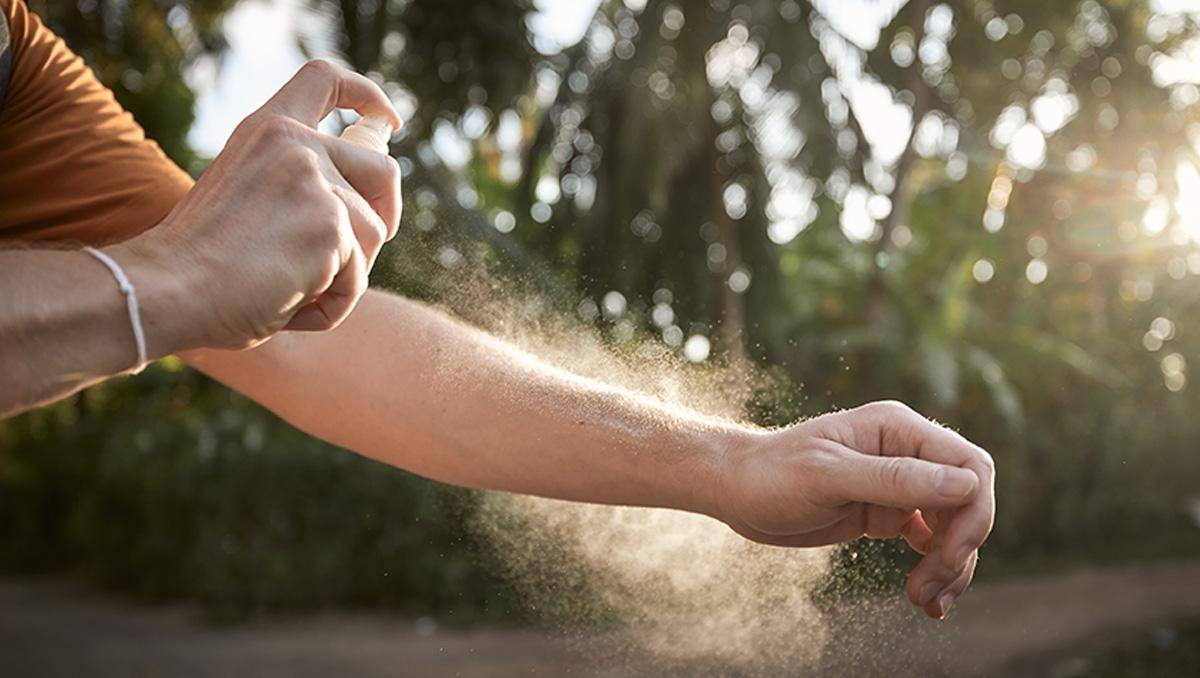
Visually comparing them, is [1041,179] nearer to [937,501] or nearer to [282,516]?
[282,516]

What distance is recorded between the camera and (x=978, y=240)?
1200 cm

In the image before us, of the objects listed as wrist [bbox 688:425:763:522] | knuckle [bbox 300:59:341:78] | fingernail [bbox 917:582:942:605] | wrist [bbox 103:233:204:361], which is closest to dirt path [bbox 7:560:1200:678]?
wrist [bbox 688:425:763:522]

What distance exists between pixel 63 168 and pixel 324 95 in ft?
1.82

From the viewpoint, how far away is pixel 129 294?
90cm

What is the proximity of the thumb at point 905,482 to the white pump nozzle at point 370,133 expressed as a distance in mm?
614

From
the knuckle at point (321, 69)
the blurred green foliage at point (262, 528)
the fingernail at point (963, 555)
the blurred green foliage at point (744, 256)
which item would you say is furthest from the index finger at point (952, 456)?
the blurred green foliage at point (262, 528)

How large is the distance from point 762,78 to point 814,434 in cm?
937

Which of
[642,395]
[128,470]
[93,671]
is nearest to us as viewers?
[642,395]

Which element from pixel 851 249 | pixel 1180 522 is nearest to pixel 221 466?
pixel 851 249

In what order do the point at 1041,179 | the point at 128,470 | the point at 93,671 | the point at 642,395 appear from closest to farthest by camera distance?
the point at 642,395, the point at 93,671, the point at 128,470, the point at 1041,179

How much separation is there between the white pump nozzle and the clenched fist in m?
0.10

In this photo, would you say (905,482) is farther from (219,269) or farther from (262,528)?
(262,528)

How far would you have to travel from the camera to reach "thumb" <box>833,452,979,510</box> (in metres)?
1.14

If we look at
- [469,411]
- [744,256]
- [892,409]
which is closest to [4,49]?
[469,411]
